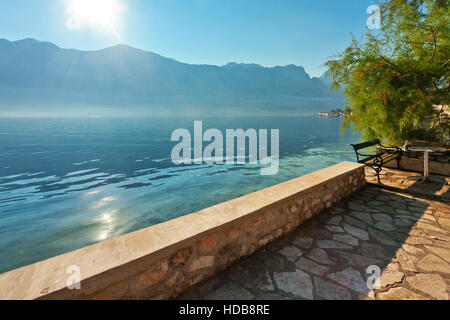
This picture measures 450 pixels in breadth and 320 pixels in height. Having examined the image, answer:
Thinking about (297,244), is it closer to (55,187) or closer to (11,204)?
(11,204)

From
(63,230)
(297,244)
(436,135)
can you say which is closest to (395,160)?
(436,135)

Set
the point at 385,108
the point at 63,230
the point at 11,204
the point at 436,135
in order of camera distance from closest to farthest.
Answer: the point at 63,230 < the point at 385,108 < the point at 436,135 < the point at 11,204

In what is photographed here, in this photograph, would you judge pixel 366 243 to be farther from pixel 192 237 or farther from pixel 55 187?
pixel 55 187

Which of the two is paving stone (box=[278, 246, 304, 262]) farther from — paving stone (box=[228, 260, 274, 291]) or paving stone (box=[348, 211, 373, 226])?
paving stone (box=[348, 211, 373, 226])

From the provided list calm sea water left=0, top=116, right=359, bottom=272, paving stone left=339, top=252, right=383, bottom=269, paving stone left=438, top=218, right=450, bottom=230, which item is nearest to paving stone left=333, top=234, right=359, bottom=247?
paving stone left=339, top=252, right=383, bottom=269

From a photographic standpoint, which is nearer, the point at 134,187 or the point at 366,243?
the point at 366,243

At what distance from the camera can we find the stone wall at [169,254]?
58.1 inches

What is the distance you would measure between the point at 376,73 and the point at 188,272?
8.09m

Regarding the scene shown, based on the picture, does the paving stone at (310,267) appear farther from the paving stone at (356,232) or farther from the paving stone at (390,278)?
the paving stone at (356,232)

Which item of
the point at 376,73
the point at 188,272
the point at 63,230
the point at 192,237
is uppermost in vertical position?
the point at 376,73

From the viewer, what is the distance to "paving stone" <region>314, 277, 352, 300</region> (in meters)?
2.05
